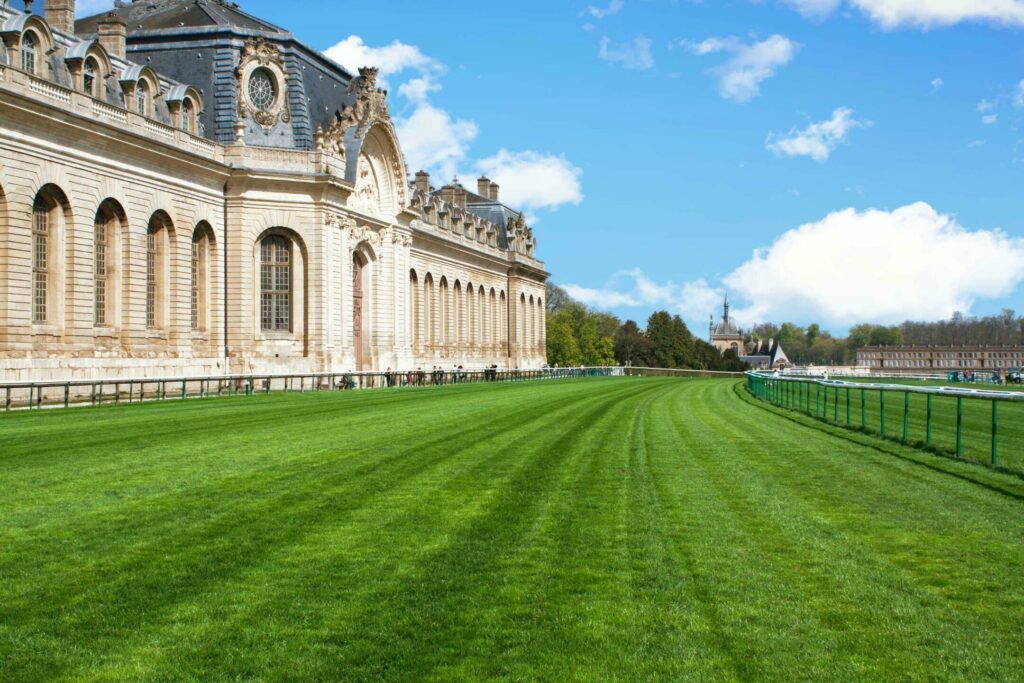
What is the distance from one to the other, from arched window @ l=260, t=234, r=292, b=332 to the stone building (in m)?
0.07

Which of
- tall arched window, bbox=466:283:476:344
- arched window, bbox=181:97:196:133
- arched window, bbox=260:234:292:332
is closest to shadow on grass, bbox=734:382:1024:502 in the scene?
arched window, bbox=260:234:292:332

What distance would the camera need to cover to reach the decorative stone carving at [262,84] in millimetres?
50688

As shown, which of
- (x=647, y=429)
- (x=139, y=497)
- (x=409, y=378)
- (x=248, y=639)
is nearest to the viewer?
(x=248, y=639)

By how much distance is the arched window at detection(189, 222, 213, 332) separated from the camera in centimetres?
4938

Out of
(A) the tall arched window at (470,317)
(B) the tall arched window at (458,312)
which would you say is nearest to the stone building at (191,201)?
(B) the tall arched window at (458,312)

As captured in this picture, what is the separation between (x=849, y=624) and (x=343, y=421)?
747 inches

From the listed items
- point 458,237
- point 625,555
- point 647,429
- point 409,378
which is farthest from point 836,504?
point 458,237

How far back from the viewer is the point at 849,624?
7.06 metres

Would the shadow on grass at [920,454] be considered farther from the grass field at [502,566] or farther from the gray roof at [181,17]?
the gray roof at [181,17]

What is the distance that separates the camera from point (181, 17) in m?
53.4

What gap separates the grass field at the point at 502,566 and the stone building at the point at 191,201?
2253 cm

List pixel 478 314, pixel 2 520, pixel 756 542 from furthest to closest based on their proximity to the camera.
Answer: pixel 478 314, pixel 2 520, pixel 756 542

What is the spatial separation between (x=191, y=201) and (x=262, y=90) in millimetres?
7930

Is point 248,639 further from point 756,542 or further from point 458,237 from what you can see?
point 458,237
